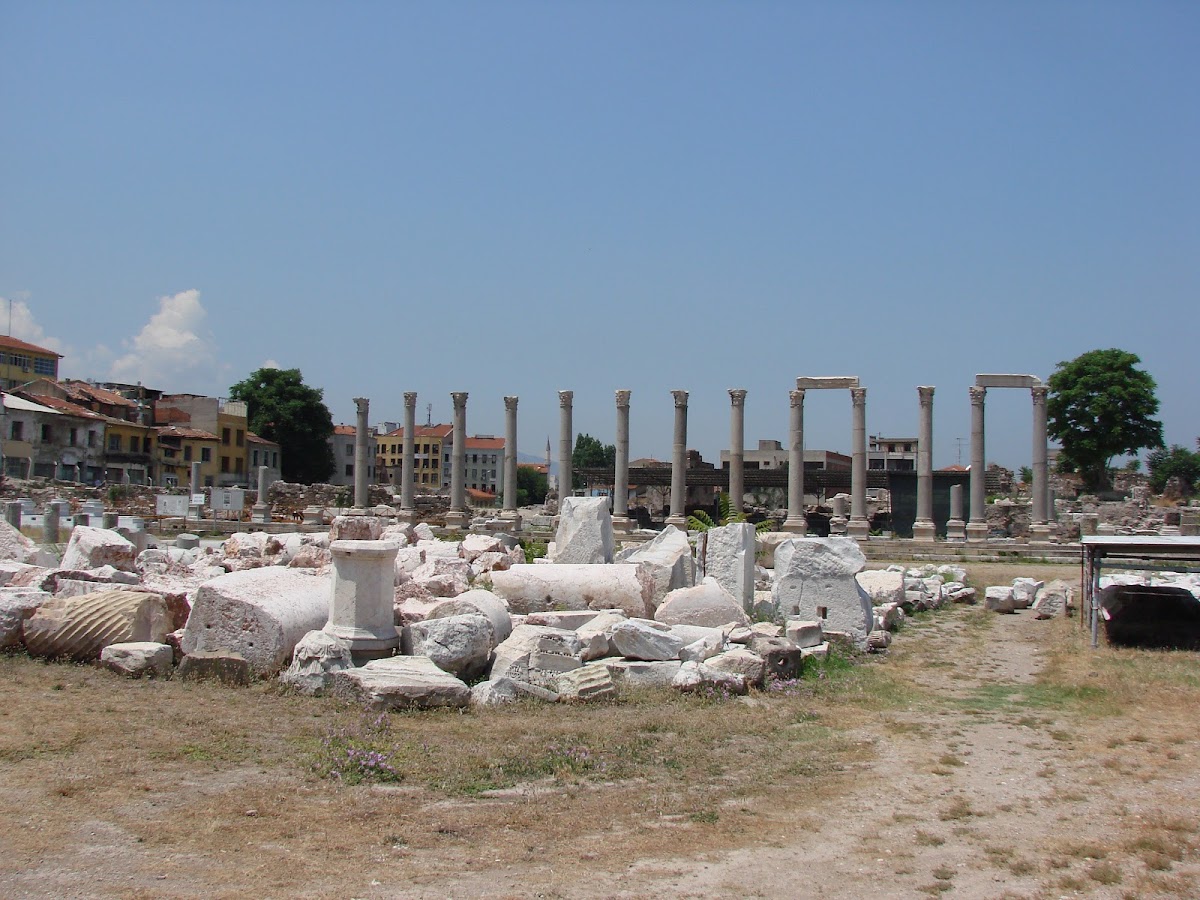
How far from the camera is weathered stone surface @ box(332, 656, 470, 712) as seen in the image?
8938 millimetres

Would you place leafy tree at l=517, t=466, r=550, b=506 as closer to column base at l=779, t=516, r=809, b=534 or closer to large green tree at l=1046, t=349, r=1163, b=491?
large green tree at l=1046, t=349, r=1163, b=491

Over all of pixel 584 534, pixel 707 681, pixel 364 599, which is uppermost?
pixel 584 534

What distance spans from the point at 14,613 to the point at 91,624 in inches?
34.2

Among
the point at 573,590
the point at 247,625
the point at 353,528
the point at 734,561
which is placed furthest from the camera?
the point at 734,561

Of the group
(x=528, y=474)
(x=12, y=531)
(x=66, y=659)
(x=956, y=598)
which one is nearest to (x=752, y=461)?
(x=528, y=474)

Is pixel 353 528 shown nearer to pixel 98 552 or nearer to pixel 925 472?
pixel 98 552

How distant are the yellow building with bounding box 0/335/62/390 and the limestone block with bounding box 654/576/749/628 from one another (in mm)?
56222

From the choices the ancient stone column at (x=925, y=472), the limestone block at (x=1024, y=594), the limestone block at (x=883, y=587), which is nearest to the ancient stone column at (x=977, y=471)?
the ancient stone column at (x=925, y=472)

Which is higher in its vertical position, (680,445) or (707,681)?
(680,445)

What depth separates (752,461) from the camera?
83688mm

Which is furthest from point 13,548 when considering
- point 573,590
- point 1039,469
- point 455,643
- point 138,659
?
point 1039,469

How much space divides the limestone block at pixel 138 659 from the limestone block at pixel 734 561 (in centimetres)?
730

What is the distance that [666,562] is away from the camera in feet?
46.6

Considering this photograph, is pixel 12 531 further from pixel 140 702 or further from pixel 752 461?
pixel 752 461
